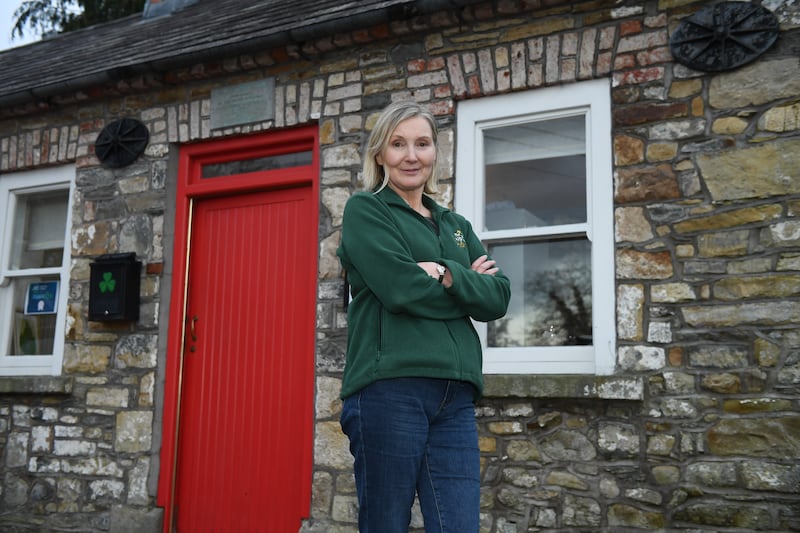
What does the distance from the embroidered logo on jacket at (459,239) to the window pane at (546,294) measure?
83.2 inches

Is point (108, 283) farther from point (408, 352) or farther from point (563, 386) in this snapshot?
point (408, 352)

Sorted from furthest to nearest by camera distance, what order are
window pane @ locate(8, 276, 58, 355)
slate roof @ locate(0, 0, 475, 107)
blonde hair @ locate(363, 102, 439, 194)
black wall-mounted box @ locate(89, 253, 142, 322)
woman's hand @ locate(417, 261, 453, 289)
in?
window pane @ locate(8, 276, 58, 355), black wall-mounted box @ locate(89, 253, 142, 322), slate roof @ locate(0, 0, 475, 107), blonde hair @ locate(363, 102, 439, 194), woman's hand @ locate(417, 261, 453, 289)

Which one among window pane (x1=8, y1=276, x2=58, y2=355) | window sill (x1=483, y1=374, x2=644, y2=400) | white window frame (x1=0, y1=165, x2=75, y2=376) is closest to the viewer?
window sill (x1=483, y1=374, x2=644, y2=400)

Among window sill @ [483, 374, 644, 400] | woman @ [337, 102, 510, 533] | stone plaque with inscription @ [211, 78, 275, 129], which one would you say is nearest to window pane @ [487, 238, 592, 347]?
window sill @ [483, 374, 644, 400]

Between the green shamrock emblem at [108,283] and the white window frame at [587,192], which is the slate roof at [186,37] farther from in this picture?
the green shamrock emblem at [108,283]

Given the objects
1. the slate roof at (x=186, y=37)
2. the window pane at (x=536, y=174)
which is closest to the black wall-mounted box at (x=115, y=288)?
the slate roof at (x=186, y=37)

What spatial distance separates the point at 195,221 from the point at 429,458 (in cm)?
405

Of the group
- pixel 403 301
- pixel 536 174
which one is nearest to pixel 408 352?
pixel 403 301

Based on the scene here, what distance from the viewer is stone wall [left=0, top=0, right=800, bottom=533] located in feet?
13.2

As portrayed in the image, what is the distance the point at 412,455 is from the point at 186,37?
192 inches

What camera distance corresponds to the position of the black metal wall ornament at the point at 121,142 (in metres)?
6.00

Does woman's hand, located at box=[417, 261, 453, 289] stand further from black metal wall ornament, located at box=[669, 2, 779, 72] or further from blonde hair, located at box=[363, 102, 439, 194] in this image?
black metal wall ornament, located at box=[669, 2, 779, 72]

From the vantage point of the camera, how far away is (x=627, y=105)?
450 cm

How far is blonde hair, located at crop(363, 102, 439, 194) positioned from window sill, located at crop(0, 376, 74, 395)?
415 centimetres
